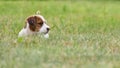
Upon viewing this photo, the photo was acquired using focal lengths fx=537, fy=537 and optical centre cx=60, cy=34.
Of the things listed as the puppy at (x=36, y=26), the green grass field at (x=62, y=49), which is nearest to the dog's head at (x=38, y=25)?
the puppy at (x=36, y=26)

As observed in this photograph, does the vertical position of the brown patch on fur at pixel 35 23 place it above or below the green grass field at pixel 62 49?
above

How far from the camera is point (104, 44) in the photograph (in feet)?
31.3

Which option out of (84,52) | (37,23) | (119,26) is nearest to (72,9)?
(119,26)

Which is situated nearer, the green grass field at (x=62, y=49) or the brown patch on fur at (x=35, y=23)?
the green grass field at (x=62, y=49)

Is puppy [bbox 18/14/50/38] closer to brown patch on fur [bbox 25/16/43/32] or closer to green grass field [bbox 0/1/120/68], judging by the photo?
brown patch on fur [bbox 25/16/43/32]

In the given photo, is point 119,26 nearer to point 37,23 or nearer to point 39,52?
point 37,23

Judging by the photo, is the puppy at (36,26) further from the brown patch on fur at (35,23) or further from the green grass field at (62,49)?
the green grass field at (62,49)

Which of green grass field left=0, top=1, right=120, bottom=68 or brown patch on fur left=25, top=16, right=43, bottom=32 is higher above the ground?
brown patch on fur left=25, top=16, right=43, bottom=32

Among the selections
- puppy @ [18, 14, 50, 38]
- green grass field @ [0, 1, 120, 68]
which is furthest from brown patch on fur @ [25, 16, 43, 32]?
green grass field @ [0, 1, 120, 68]

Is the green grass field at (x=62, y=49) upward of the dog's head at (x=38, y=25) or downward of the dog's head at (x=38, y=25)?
downward

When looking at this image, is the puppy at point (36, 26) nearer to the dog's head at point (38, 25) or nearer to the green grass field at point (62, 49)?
the dog's head at point (38, 25)

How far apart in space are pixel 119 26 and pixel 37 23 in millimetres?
4417

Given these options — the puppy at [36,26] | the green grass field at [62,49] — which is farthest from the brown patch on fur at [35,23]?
the green grass field at [62,49]

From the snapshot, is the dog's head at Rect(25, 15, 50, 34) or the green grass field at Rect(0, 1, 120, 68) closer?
the green grass field at Rect(0, 1, 120, 68)
